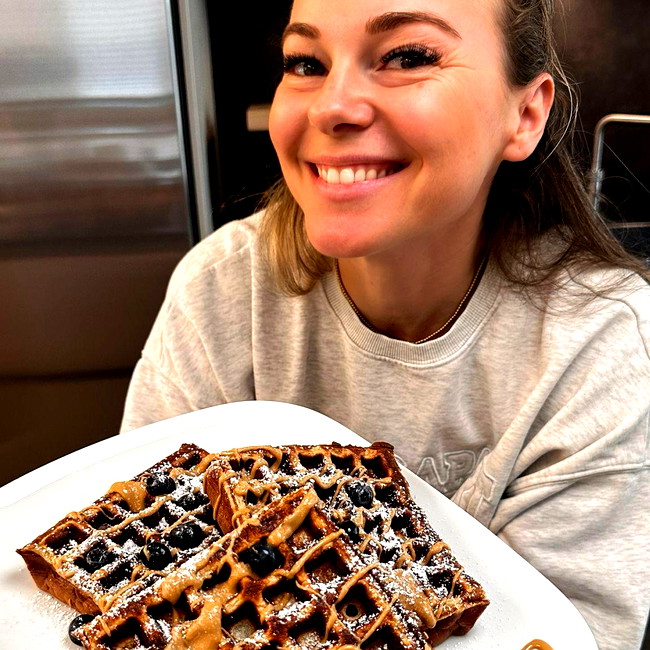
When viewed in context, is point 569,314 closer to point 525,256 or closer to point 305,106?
point 525,256

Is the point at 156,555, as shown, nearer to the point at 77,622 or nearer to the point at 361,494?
the point at 77,622

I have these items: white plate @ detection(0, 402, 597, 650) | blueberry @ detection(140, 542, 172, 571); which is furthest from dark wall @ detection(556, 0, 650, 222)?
blueberry @ detection(140, 542, 172, 571)

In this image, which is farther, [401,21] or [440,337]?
[440,337]

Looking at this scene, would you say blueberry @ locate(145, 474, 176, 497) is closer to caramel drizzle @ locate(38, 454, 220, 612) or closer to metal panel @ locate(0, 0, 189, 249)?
caramel drizzle @ locate(38, 454, 220, 612)

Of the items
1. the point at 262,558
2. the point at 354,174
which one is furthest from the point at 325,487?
the point at 354,174

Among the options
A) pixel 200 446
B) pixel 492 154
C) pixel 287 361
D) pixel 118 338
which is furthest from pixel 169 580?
pixel 118 338

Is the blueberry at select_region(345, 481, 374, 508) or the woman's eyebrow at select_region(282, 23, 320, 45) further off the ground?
the woman's eyebrow at select_region(282, 23, 320, 45)
